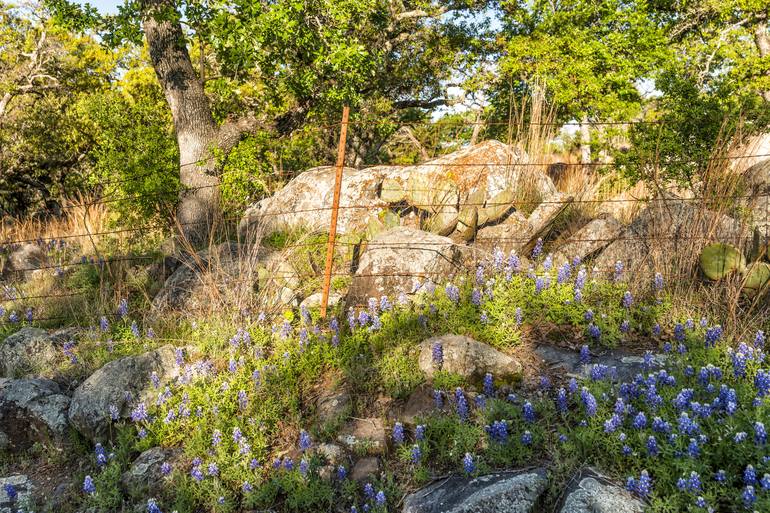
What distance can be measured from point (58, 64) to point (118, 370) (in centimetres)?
1156

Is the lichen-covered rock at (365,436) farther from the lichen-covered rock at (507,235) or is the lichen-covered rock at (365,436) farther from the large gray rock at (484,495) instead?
the lichen-covered rock at (507,235)

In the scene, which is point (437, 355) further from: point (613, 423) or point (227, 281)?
point (227, 281)

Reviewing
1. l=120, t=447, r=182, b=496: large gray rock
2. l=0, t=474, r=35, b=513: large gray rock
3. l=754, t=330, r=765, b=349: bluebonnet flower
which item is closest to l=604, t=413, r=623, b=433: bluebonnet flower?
l=754, t=330, r=765, b=349: bluebonnet flower

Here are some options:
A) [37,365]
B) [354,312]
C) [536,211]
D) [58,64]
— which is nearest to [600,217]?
[536,211]

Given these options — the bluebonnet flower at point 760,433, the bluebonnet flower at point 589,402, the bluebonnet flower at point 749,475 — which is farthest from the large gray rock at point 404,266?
the bluebonnet flower at point 749,475

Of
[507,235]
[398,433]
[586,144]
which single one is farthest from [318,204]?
[586,144]

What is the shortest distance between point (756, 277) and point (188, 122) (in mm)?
6569

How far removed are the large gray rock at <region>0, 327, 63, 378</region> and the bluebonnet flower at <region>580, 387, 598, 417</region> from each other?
436cm

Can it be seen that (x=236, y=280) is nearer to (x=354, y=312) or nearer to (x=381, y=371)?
(x=354, y=312)

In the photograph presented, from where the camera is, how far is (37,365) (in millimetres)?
5324

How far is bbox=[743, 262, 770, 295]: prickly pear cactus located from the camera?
4387 mm

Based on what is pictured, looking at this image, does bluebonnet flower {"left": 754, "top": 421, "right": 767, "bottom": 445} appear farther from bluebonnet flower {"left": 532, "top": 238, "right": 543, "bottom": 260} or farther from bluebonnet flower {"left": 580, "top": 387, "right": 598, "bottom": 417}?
bluebonnet flower {"left": 532, "top": 238, "right": 543, "bottom": 260}

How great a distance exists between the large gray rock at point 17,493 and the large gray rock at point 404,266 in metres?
2.65

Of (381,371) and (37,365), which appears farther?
(37,365)
